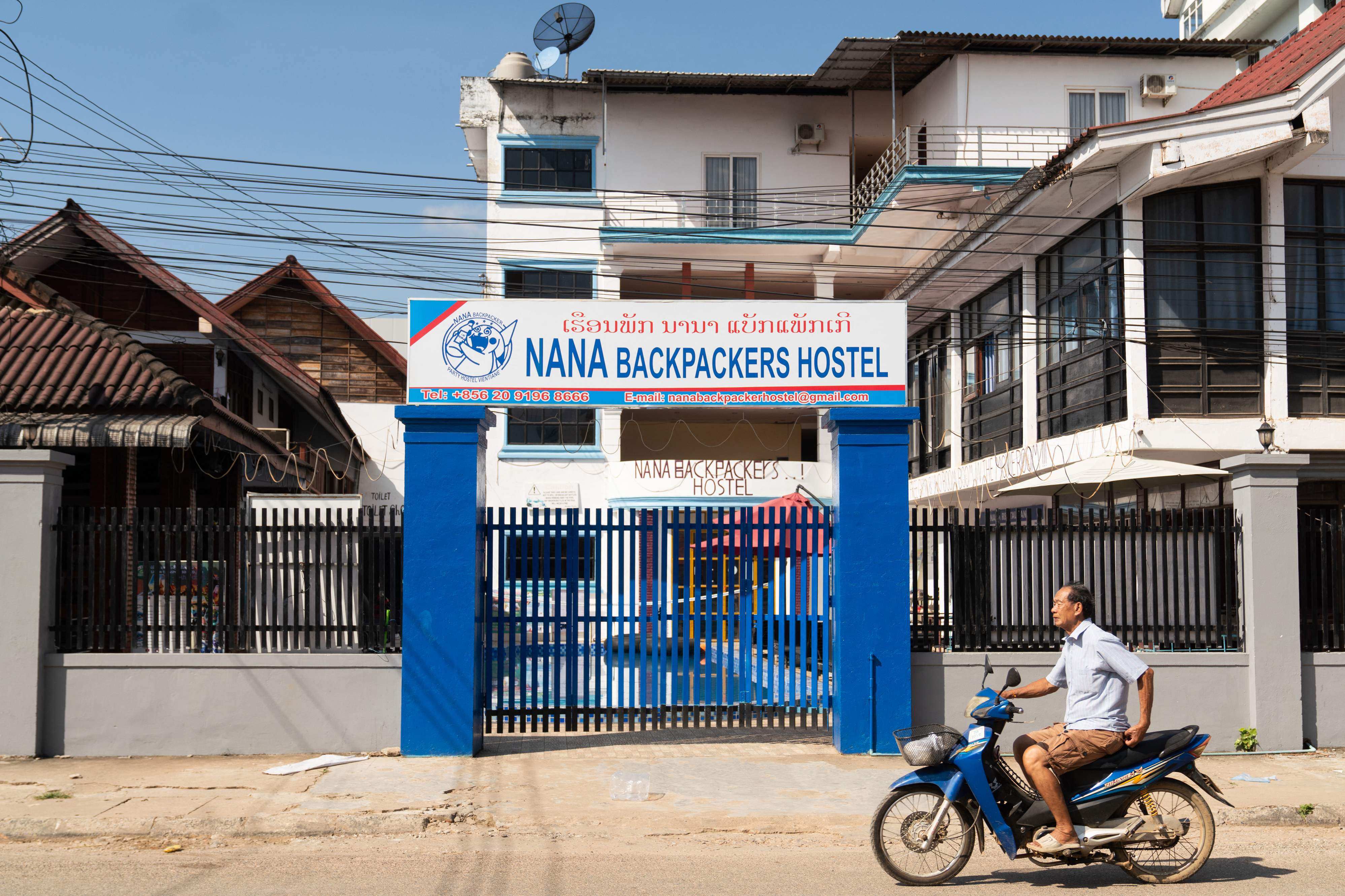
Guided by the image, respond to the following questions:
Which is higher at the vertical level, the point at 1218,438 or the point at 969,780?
the point at 1218,438

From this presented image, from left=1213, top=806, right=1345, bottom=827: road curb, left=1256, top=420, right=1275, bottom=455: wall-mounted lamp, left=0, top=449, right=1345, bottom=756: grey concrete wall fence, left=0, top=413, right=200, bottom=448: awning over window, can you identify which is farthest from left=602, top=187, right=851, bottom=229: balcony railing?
left=1213, top=806, right=1345, bottom=827: road curb

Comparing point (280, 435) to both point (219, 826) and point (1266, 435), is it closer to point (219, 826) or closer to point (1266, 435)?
point (219, 826)

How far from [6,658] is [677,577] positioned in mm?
5677

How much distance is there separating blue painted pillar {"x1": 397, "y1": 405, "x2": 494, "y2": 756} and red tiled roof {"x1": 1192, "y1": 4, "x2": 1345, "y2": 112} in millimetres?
11563

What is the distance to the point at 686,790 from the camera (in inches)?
333

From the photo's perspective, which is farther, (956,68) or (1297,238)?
(956,68)

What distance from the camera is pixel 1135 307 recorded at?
639 inches

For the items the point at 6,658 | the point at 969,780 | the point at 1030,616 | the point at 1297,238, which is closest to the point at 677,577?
the point at 1030,616

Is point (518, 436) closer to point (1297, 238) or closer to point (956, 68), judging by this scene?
point (956, 68)

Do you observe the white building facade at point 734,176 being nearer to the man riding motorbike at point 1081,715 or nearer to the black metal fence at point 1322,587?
the black metal fence at point 1322,587

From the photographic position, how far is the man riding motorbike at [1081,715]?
602 centimetres

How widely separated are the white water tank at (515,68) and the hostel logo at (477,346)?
→ 23053 millimetres

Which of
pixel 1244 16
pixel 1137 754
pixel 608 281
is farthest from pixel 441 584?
pixel 1244 16

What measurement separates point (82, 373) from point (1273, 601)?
43.2 feet
